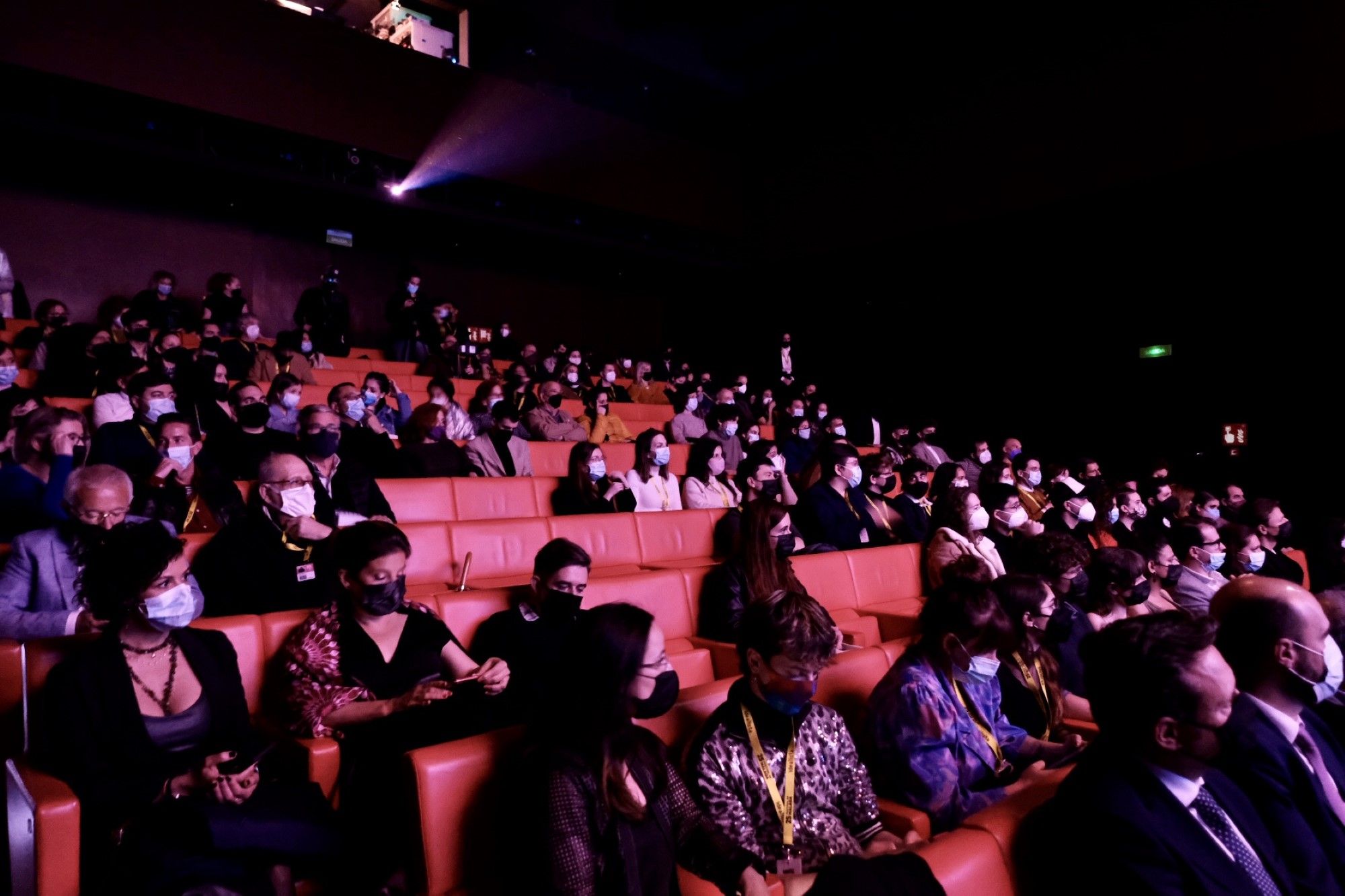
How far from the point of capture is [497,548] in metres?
3.26

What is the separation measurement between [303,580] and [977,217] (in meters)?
7.06

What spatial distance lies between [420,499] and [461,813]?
2.41 m

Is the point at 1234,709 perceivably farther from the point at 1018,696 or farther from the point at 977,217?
the point at 977,217

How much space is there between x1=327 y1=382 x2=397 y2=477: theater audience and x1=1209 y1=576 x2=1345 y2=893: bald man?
341 cm

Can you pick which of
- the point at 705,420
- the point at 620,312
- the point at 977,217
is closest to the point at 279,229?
the point at 620,312

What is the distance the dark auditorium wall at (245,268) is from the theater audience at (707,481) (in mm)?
5879

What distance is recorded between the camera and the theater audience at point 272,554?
2.33 metres

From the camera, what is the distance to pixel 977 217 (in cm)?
758

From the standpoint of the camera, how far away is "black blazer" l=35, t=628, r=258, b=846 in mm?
1402

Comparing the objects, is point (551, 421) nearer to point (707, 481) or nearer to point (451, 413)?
point (451, 413)

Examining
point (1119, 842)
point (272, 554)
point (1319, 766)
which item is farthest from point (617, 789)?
point (272, 554)

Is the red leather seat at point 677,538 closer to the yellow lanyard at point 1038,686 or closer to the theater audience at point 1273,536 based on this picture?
the yellow lanyard at point 1038,686

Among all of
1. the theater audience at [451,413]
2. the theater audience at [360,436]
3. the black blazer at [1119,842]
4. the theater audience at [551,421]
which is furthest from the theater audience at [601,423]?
the black blazer at [1119,842]

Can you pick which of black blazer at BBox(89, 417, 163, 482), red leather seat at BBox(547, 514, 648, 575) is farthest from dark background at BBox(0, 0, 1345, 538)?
red leather seat at BBox(547, 514, 648, 575)
